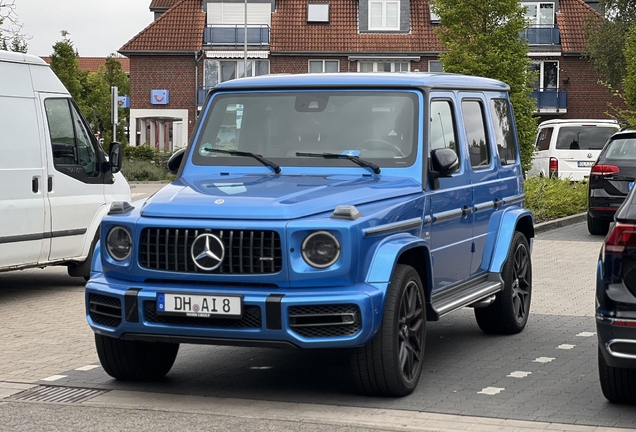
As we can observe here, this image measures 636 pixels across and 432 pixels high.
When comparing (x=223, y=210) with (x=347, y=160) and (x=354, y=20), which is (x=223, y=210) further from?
(x=354, y=20)

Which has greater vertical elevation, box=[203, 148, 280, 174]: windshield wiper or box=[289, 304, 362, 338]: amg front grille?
box=[203, 148, 280, 174]: windshield wiper

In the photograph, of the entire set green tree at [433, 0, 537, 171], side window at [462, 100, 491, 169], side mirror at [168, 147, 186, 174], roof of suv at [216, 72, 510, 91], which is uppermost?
green tree at [433, 0, 537, 171]

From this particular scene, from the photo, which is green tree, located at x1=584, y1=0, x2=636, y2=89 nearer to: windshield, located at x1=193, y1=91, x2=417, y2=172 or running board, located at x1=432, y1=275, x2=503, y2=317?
running board, located at x1=432, y1=275, x2=503, y2=317

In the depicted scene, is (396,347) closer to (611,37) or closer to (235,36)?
(611,37)

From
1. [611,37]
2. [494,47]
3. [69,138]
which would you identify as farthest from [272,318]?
[611,37]

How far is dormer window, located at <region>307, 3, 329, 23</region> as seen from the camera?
62031 mm

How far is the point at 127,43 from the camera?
2479 inches

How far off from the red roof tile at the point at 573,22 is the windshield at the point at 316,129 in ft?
180

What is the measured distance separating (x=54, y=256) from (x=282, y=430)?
6.18 meters

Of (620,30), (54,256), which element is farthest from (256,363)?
(620,30)

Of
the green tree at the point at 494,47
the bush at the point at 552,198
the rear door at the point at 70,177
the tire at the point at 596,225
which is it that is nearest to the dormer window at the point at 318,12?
the green tree at the point at 494,47

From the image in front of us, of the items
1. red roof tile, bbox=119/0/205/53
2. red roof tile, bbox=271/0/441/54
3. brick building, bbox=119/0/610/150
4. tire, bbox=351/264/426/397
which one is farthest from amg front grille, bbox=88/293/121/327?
red roof tile, bbox=119/0/205/53

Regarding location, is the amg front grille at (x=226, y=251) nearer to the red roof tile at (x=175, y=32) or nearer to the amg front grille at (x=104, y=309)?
the amg front grille at (x=104, y=309)

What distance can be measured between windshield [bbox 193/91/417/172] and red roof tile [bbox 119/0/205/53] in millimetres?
55797
